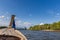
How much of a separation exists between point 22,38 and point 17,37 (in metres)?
0.46

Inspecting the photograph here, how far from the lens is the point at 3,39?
45.7 feet

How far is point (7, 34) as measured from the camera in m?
13.7

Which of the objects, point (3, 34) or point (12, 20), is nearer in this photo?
point (3, 34)

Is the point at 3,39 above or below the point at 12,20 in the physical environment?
below

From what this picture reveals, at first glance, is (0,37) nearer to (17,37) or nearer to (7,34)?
(7,34)

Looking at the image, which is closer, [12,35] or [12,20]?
[12,35]

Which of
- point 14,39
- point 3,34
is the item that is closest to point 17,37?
point 14,39

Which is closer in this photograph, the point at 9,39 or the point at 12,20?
the point at 9,39

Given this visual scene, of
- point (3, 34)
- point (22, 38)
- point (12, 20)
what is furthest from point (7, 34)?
point (12, 20)

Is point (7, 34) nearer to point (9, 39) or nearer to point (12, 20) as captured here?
point (9, 39)

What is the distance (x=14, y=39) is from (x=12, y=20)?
4737mm

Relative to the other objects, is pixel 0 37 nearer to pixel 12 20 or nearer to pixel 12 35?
pixel 12 35

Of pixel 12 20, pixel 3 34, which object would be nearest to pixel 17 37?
pixel 3 34

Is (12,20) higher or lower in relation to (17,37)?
higher
